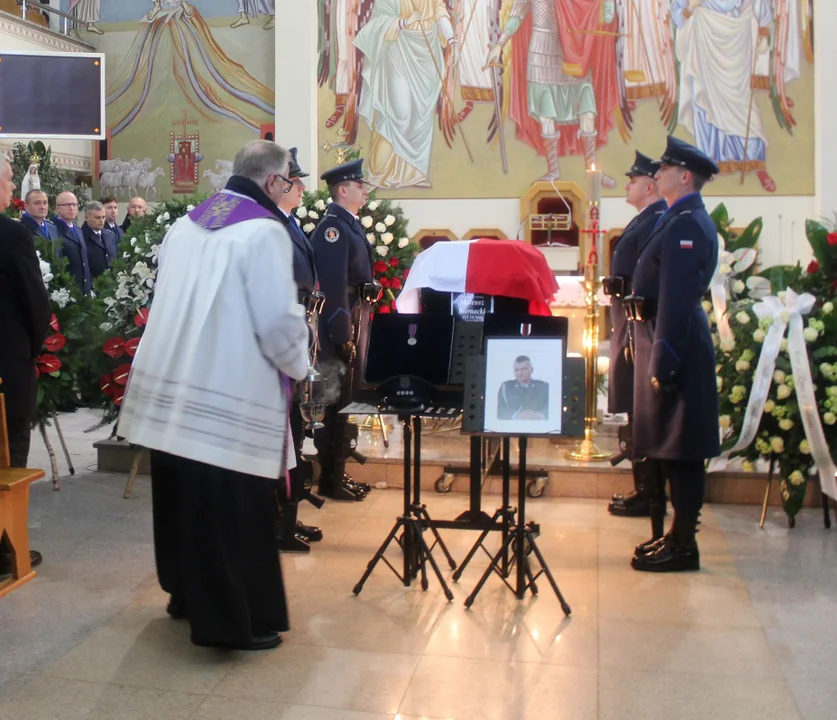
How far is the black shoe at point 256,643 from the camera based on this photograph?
317 cm

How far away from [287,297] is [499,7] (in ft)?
38.2

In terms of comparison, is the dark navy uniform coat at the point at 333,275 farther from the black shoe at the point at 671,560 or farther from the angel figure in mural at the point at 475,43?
the angel figure in mural at the point at 475,43

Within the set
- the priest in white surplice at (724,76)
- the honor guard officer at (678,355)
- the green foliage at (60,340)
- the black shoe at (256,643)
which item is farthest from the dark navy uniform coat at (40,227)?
the priest in white surplice at (724,76)

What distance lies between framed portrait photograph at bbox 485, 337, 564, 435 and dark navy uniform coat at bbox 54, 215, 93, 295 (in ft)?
20.6

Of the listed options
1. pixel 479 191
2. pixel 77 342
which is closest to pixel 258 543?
pixel 77 342

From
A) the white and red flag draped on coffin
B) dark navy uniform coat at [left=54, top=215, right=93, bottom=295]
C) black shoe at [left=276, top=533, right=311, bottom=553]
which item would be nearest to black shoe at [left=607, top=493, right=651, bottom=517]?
the white and red flag draped on coffin

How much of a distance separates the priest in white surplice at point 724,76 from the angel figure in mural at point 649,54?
5.6 inches

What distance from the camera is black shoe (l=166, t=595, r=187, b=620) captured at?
3.56m

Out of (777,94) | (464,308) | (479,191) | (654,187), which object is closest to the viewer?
(654,187)

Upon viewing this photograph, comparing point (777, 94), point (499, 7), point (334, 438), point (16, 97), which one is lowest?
point (334, 438)

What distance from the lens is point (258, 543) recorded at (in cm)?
319

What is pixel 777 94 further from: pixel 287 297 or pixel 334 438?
pixel 287 297

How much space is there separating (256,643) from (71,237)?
6792 mm

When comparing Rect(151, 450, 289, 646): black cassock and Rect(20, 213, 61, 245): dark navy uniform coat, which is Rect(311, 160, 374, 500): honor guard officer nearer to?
Rect(151, 450, 289, 646): black cassock
